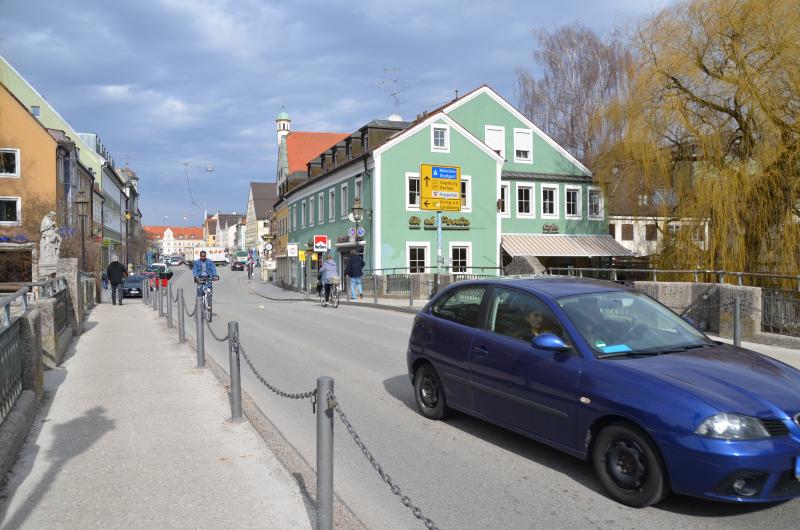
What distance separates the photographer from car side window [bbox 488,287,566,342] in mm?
5305

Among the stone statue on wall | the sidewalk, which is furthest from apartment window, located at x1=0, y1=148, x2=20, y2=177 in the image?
the sidewalk

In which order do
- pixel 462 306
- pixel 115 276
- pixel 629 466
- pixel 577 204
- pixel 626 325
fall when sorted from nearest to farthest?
pixel 629 466 → pixel 626 325 → pixel 462 306 → pixel 115 276 → pixel 577 204

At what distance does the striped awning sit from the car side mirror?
28481 millimetres

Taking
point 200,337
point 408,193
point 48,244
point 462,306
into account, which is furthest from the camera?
point 408,193

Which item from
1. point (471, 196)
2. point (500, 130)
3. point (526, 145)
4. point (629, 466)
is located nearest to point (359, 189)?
point (471, 196)

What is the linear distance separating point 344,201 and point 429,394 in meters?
30.0

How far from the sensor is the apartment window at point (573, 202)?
36.6 metres

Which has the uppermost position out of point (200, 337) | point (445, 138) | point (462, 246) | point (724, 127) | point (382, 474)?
point (445, 138)

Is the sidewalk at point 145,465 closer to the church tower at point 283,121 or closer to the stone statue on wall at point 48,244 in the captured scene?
the stone statue on wall at point 48,244

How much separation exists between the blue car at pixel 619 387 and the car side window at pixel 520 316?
12mm

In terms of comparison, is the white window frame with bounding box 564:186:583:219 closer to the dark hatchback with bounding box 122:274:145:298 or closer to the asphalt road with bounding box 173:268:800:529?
the dark hatchback with bounding box 122:274:145:298

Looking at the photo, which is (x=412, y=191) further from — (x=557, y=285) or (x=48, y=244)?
(x=557, y=285)

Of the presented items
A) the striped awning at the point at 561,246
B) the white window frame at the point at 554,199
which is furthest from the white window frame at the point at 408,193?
the white window frame at the point at 554,199

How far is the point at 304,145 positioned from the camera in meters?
62.2
